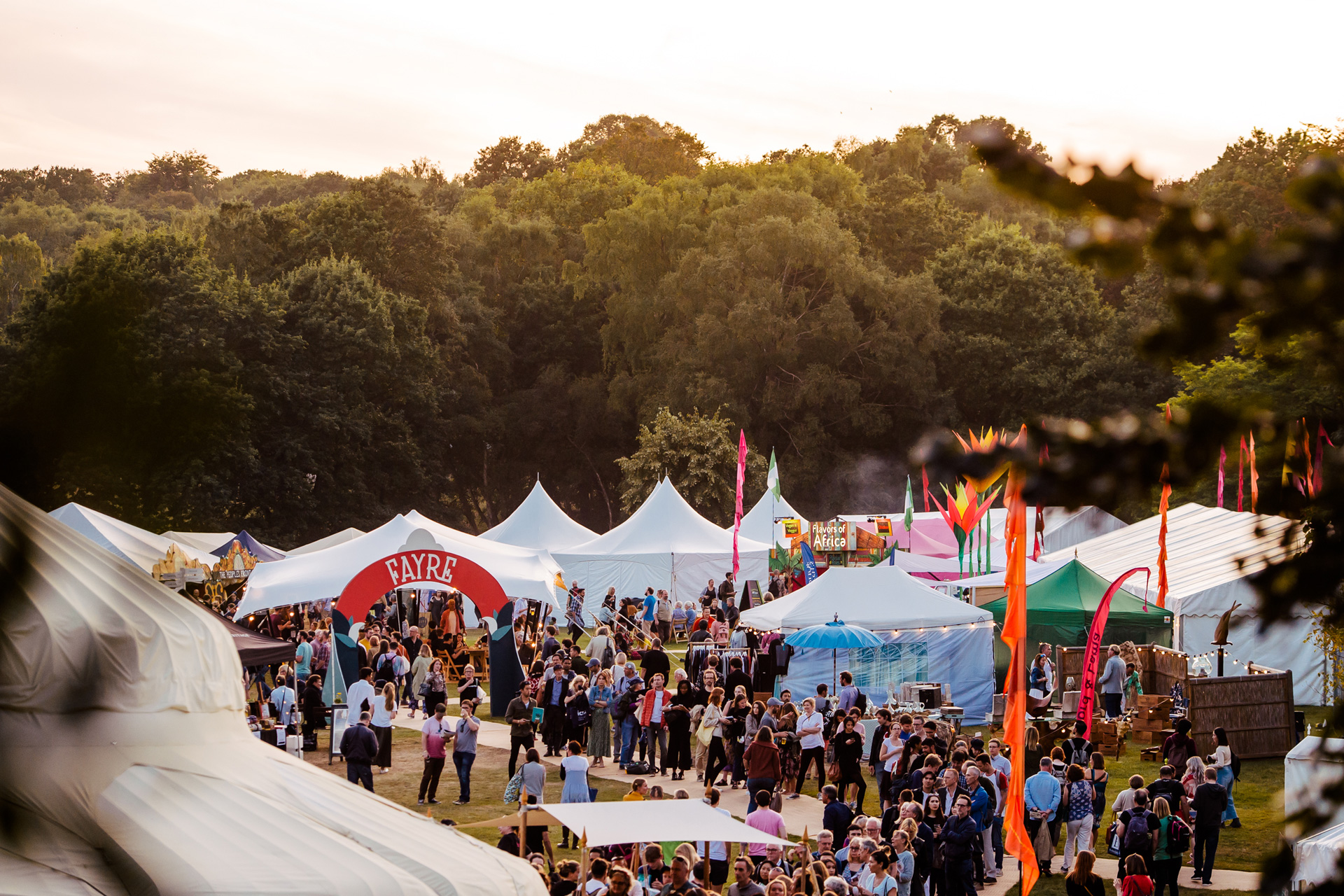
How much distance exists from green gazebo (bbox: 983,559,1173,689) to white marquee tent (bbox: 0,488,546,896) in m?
17.0

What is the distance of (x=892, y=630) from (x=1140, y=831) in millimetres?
9153

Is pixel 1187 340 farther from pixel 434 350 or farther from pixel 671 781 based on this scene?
pixel 434 350

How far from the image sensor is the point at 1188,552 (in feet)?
86.9

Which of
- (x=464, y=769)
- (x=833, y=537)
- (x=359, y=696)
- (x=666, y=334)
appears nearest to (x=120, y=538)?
(x=464, y=769)

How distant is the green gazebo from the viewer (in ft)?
75.9

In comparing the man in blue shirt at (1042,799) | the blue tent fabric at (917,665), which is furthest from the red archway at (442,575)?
the man in blue shirt at (1042,799)

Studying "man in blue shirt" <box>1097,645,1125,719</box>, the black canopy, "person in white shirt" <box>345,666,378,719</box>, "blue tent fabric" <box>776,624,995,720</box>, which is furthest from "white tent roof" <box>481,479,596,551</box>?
"person in white shirt" <box>345,666,378,719</box>

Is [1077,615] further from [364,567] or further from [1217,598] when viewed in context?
[364,567]

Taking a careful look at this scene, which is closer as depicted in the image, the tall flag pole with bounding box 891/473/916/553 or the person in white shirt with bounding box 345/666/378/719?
the person in white shirt with bounding box 345/666/378/719

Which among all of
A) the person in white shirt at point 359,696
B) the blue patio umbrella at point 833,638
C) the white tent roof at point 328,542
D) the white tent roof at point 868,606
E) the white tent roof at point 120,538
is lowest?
the person in white shirt at point 359,696

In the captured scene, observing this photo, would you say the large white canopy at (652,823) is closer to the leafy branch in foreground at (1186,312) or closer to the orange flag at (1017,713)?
the orange flag at (1017,713)

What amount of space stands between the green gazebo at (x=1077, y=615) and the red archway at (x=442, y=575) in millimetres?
9015

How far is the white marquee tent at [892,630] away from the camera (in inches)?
834

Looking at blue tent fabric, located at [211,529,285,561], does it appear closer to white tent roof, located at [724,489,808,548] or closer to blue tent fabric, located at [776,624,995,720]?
white tent roof, located at [724,489,808,548]
